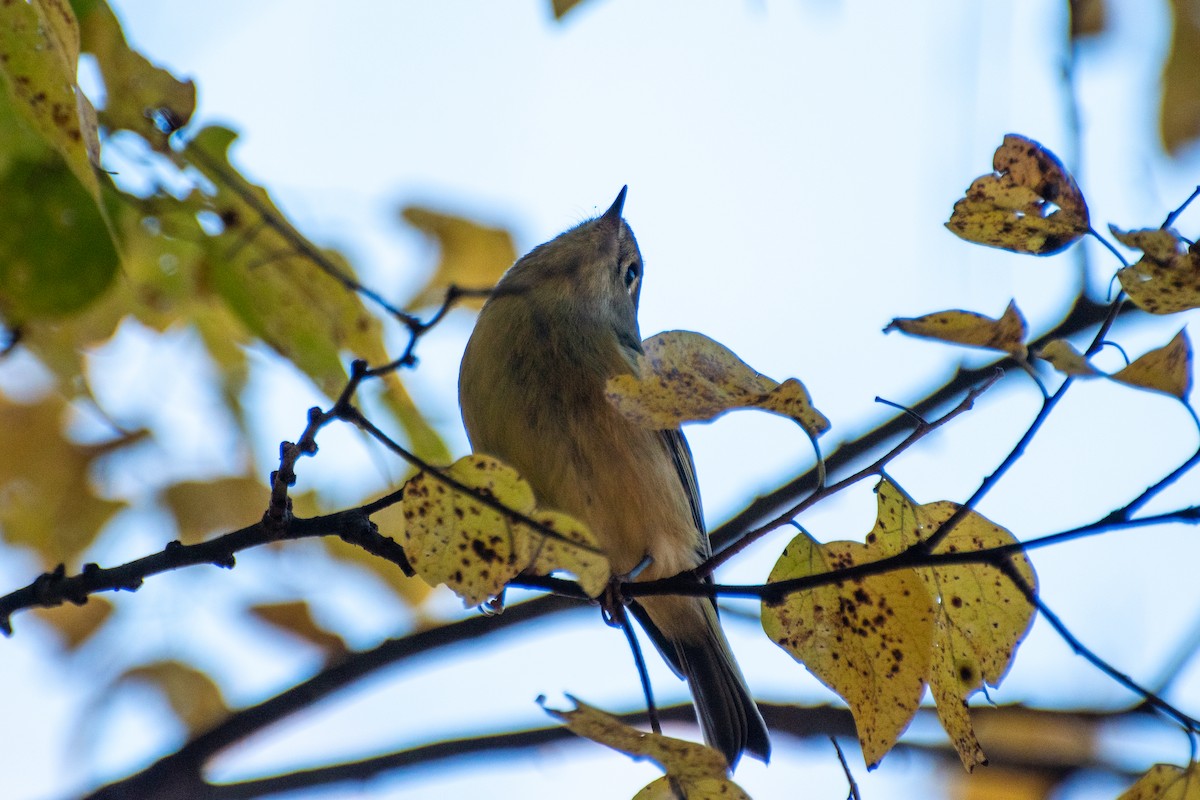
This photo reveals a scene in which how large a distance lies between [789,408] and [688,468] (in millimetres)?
2035

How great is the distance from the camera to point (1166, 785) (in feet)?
5.08

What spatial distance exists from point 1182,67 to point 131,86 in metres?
2.14


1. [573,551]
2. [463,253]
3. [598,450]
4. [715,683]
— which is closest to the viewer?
[573,551]

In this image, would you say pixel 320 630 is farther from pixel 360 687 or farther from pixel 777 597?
pixel 777 597

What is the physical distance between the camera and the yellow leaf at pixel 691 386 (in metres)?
1.47

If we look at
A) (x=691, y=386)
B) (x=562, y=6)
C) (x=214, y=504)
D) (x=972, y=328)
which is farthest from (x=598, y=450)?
(x=972, y=328)

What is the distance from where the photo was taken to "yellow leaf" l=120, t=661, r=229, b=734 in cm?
354

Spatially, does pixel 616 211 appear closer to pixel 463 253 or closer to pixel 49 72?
pixel 463 253

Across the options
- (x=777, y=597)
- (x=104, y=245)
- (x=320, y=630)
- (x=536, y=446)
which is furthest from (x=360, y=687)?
(x=777, y=597)

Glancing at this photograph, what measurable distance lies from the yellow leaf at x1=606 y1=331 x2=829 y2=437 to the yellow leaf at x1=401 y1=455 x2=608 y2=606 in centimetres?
20

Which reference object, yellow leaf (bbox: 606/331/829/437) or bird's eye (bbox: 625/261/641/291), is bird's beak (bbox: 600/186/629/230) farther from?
yellow leaf (bbox: 606/331/829/437)

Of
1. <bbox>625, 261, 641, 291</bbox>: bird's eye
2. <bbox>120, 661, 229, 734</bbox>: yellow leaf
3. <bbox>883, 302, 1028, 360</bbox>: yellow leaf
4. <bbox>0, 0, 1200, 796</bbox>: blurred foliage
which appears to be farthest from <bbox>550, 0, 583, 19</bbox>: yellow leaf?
<bbox>120, 661, 229, 734</bbox>: yellow leaf

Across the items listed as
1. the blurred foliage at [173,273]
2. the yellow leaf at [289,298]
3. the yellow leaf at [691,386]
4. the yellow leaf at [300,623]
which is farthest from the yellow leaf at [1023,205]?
the yellow leaf at [300,623]

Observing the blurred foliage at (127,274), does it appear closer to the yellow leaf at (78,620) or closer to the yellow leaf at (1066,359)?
the yellow leaf at (78,620)
